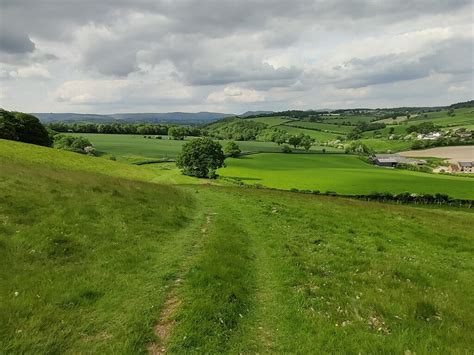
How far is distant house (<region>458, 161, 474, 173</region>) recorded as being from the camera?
5753 inches

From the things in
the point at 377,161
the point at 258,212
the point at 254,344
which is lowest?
the point at 377,161

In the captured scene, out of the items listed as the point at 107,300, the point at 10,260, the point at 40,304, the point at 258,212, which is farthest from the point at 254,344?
the point at 258,212

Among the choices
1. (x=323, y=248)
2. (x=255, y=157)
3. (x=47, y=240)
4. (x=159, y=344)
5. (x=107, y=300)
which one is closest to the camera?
(x=159, y=344)

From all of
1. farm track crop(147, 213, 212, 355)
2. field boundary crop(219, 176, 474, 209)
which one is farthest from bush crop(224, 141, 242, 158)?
farm track crop(147, 213, 212, 355)

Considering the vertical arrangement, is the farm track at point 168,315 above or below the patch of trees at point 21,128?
below

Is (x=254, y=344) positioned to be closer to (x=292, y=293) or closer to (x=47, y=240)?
(x=292, y=293)

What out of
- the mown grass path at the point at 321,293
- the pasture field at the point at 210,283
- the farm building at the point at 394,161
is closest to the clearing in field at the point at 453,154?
the farm building at the point at 394,161

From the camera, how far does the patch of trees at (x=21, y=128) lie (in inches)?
3142

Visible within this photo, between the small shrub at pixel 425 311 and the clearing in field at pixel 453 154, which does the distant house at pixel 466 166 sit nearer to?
the clearing in field at pixel 453 154

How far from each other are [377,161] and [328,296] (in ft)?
559

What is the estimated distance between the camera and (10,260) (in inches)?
510

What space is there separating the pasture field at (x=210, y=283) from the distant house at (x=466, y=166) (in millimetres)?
141605

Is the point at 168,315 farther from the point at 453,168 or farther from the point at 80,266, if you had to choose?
the point at 453,168

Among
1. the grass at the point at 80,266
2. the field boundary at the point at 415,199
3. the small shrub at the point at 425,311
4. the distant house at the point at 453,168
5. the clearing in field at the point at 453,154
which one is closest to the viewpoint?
the grass at the point at 80,266
